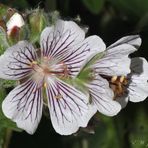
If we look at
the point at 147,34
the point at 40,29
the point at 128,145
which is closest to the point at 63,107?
the point at 40,29

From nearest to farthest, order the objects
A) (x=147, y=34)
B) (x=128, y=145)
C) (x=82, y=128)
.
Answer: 1. (x=82, y=128)
2. (x=128, y=145)
3. (x=147, y=34)

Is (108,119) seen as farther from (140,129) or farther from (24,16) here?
(24,16)

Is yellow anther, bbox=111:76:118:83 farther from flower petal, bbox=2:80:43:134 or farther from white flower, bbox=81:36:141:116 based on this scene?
flower petal, bbox=2:80:43:134

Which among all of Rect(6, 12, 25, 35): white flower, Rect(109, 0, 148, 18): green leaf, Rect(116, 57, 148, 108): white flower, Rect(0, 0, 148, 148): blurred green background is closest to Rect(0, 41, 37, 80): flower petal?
Rect(6, 12, 25, 35): white flower

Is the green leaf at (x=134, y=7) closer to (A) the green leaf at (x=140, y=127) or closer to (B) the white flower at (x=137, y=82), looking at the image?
(A) the green leaf at (x=140, y=127)

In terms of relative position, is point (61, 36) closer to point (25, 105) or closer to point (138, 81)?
point (25, 105)

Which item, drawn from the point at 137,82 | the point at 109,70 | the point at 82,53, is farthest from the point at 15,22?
the point at 137,82
